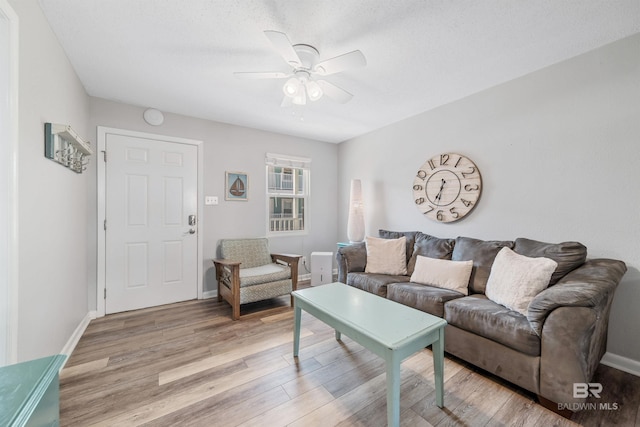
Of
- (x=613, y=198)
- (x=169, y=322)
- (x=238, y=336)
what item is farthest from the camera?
(x=169, y=322)

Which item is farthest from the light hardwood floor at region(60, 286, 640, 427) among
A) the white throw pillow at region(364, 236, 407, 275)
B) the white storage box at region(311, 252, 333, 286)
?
the white storage box at region(311, 252, 333, 286)

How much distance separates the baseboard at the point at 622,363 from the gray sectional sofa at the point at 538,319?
0.10m

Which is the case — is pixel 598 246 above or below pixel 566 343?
above

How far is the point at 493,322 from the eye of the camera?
5.65 ft

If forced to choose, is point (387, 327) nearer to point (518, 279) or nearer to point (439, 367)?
point (439, 367)

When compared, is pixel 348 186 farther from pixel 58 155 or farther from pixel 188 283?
pixel 58 155

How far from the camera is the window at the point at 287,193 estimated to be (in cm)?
392

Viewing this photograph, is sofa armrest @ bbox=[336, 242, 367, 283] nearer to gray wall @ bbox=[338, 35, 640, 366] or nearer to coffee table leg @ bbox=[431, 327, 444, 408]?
gray wall @ bbox=[338, 35, 640, 366]

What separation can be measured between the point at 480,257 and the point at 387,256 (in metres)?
0.93

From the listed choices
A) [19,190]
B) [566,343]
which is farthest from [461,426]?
[19,190]

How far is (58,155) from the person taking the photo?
1771 mm

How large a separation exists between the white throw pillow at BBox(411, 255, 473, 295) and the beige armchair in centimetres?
145

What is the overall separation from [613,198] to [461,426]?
198 cm

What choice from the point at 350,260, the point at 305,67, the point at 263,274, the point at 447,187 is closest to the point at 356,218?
the point at 350,260
